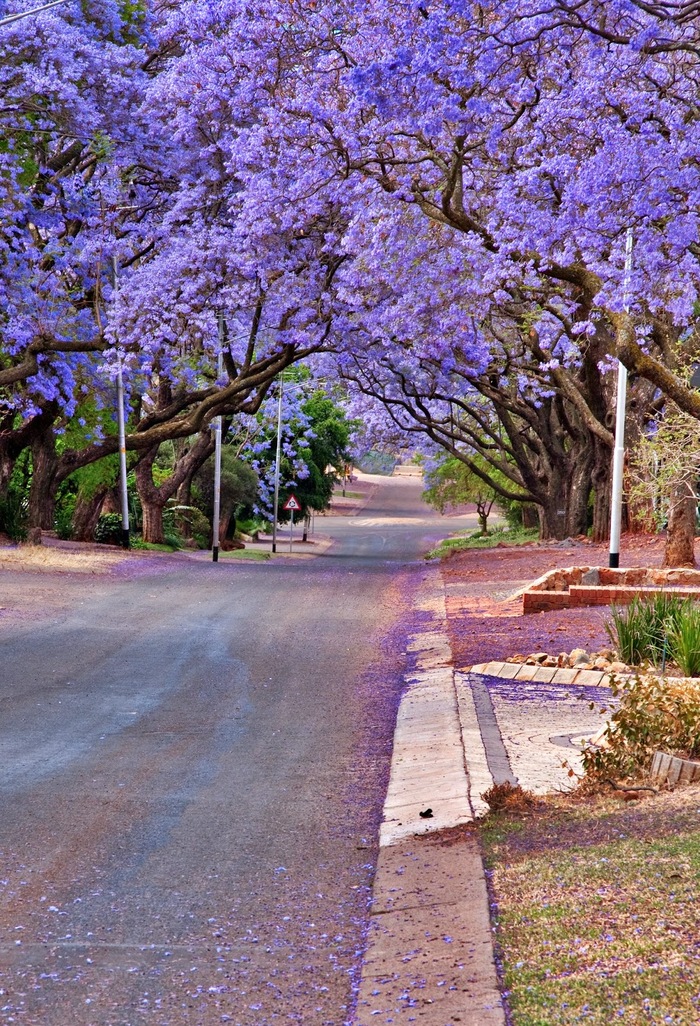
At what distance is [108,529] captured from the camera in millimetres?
41375

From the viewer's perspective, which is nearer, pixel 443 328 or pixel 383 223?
pixel 383 223

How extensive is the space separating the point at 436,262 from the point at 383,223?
53.2 inches

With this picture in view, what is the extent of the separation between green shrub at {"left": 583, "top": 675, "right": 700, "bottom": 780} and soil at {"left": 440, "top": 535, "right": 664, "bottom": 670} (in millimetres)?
5361

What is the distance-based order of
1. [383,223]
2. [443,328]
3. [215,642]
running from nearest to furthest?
[215,642] → [383,223] → [443,328]

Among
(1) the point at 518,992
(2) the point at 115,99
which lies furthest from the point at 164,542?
(1) the point at 518,992

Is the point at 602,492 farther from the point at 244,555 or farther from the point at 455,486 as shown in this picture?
the point at 455,486

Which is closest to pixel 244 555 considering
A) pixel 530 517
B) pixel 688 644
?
pixel 530 517

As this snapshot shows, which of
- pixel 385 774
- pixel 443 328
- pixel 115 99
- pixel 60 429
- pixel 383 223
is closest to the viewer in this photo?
pixel 385 774

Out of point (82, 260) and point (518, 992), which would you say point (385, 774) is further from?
point (82, 260)

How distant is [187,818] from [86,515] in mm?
32046

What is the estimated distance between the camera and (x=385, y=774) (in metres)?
8.43

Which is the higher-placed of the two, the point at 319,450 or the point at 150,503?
the point at 319,450

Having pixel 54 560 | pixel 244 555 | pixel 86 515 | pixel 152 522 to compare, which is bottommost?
pixel 244 555

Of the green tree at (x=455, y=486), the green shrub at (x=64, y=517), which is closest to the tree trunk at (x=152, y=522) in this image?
the green shrub at (x=64, y=517)
